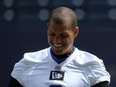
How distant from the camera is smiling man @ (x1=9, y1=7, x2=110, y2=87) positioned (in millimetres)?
2346

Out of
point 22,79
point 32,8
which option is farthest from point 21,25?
point 22,79

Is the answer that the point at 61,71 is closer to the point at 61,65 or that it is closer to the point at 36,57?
the point at 61,65

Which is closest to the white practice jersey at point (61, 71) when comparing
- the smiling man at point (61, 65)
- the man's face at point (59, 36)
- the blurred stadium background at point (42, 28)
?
the smiling man at point (61, 65)

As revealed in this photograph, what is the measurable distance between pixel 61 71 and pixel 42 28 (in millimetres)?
1881

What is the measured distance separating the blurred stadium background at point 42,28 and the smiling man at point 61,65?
66.3 inches

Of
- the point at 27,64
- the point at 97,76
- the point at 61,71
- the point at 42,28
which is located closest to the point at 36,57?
the point at 27,64

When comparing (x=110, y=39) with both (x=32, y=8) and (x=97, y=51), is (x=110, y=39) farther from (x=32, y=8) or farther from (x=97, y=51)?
(x=32, y=8)

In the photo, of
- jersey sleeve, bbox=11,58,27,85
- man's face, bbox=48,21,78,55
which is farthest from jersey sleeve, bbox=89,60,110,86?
jersey sleeve, bbox=11,58,27,85

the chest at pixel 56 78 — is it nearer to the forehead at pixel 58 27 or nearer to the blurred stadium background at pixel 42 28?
the forehead at pixel 58 27

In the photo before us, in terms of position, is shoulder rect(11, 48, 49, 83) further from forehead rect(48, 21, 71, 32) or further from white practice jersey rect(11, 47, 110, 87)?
forehead rect(48, 21, 71, 32)

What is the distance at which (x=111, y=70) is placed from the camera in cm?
412

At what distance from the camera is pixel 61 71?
2.39 m

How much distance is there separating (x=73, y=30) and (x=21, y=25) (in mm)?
1941

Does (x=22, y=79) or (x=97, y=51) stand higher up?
(x=22, y=79)
